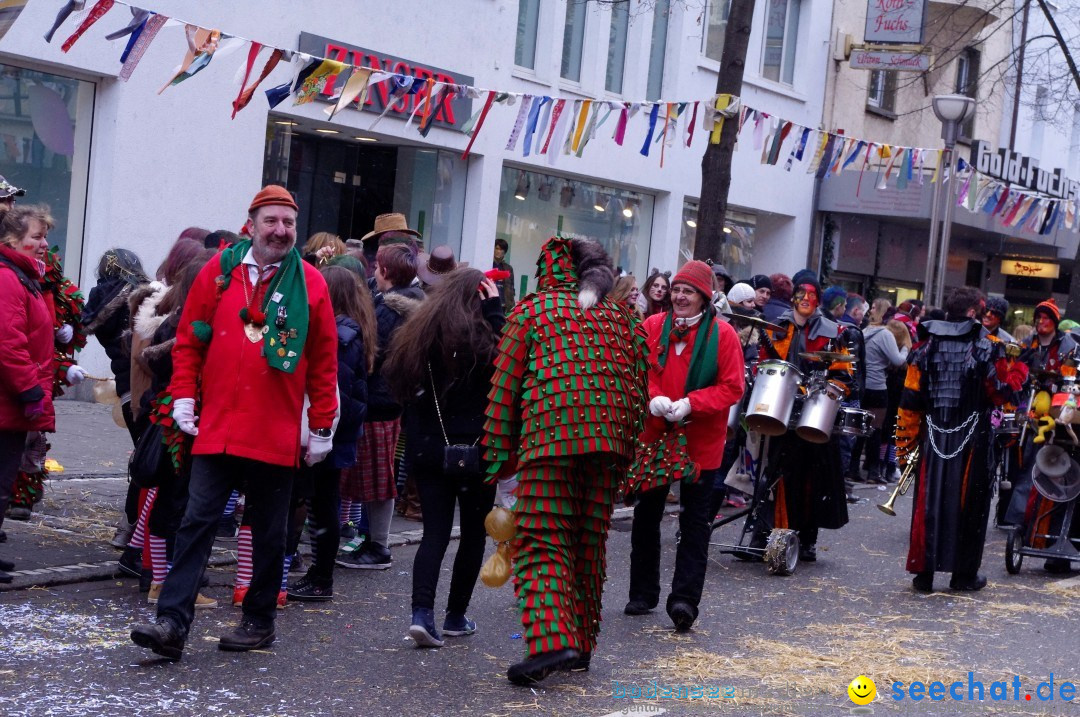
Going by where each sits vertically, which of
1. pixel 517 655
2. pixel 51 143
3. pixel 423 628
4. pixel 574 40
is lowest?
A: pixel 517 655

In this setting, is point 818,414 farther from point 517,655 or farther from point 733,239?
point 733,239

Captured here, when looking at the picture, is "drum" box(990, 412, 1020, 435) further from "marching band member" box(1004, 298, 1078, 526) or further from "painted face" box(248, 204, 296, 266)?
"painted face" box(248, 204, 296, 266)

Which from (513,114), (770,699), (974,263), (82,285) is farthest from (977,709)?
(974,263)

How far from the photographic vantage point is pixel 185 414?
575 centimetres

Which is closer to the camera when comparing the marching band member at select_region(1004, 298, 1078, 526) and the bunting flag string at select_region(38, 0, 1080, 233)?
the marching band member at select_region(1004, 298, 1078, 526)

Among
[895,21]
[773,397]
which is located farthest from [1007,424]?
[895,21]

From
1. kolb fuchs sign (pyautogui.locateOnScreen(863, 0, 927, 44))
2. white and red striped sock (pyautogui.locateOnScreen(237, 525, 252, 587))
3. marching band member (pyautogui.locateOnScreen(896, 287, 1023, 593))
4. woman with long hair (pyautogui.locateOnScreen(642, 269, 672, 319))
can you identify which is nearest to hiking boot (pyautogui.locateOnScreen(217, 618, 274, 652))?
white and red striped sock (pyautogui.locateOnScreen(237, 525, 252, 587))

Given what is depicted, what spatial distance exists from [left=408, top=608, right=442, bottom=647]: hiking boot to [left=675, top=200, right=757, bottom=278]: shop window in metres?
15.8

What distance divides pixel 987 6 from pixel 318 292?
22368mm

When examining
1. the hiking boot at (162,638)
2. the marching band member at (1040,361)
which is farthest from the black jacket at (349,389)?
the marching band member at (1040,361)

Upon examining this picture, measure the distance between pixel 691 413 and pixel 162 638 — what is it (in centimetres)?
292

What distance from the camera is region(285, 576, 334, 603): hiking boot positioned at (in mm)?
7199

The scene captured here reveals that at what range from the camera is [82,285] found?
43.6 feet

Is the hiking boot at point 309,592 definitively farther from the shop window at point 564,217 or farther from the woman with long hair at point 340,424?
the shop window at point 564,217
